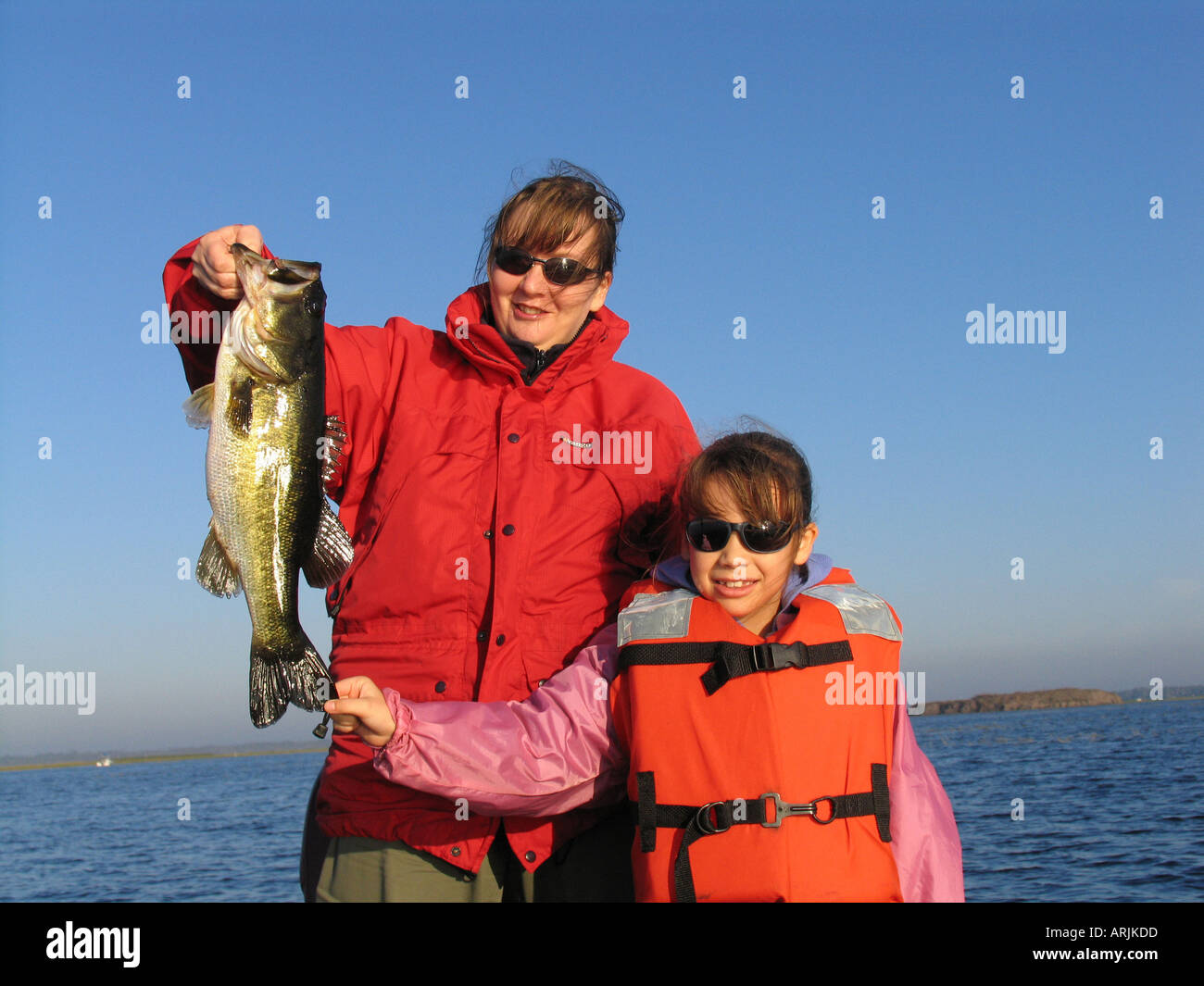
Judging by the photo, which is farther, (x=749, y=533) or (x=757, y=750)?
(x=749, y=533)

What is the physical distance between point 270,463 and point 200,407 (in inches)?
13.9

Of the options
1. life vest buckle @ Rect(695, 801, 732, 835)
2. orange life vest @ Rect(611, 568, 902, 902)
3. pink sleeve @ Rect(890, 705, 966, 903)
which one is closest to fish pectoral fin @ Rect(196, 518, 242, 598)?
orange life vest @ Rect(611, 568, 902, 902)

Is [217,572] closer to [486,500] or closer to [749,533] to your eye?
[486,500]

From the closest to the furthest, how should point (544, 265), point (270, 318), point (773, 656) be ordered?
point (270, 318) < point (773, 656) < point (544, 265)

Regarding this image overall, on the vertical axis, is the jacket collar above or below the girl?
above

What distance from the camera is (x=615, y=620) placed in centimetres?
429

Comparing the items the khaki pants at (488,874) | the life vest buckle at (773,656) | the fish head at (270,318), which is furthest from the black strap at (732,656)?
the fish head at (270,318)

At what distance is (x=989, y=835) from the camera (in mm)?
25453

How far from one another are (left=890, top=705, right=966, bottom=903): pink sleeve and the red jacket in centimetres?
122

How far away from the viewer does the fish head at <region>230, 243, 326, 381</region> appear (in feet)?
11.6

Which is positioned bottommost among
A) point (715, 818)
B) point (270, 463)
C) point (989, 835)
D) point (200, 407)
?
point (989, 835)

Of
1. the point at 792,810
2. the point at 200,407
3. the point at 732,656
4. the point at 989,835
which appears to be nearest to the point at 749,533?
the point at 732,656

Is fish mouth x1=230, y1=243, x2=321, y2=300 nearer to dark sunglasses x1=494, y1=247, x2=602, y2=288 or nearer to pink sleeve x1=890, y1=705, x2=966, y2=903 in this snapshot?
dark sunglasses x1=494, y1=247, x2=602, y2=288
